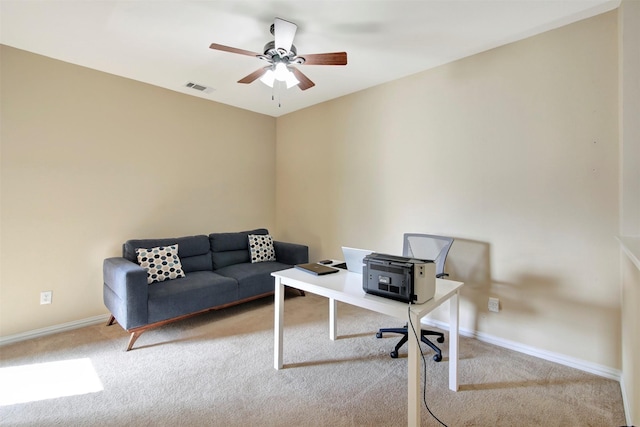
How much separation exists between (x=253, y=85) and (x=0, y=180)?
260 cm

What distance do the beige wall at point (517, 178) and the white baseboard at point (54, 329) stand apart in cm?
314

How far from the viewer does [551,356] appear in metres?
2.35

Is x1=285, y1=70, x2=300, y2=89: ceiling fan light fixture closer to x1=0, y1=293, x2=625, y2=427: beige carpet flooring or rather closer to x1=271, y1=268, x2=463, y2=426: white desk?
x1=271, y1=268, x2=463, y2=426: white desk

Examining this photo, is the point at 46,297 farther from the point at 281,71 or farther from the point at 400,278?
the point at 400,278

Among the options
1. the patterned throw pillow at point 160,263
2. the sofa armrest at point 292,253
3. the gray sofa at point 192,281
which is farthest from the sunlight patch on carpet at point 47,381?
the sofa armrest at point 292,253

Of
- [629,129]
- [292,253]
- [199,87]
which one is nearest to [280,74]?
[199,87]

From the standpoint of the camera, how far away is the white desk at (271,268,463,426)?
1.46 m

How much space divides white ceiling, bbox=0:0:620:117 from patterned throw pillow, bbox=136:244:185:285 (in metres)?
1.97

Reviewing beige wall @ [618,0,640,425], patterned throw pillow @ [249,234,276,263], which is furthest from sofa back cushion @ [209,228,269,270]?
beige wall @ [618,0,640,425]

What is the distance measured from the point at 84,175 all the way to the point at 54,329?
1.56 m

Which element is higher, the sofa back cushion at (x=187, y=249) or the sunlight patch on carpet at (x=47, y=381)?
the sofa back cushion at (x=187, y=249)

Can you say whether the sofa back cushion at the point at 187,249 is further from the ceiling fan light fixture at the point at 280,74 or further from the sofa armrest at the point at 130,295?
A: the ceiling fan light fixture at the point at 280,74

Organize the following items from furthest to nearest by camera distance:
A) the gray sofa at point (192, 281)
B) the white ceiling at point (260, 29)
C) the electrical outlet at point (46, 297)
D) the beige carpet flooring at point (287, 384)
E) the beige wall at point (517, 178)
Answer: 1. the electrical outlet at point (46, 297)
2. the gray sofa at point (192, 281)
3. the beige wall at point (517, 178)
4. the white ceiling at point (260, 29)
5. the beige carpet flooring at point (287, 384)

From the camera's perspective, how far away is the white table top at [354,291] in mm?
1525
